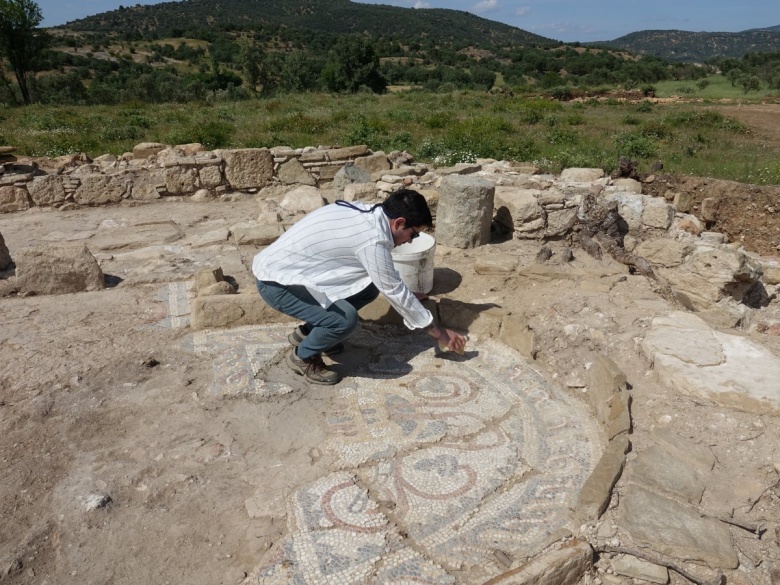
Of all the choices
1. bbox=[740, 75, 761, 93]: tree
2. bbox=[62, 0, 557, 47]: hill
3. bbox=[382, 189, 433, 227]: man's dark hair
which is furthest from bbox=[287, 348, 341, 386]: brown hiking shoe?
bbox=[62, 0, 557, 47]: hill

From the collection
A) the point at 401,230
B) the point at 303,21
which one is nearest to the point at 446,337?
the point at 401,230

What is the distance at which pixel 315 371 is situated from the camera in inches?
147

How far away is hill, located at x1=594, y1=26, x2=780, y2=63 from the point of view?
11244 centimetres

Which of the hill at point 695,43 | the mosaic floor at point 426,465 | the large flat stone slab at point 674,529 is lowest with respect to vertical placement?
the mosaic floor at point 426,465

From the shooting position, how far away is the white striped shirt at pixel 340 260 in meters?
3.29

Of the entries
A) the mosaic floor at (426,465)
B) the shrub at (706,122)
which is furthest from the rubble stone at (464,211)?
the shrub at (706,122)

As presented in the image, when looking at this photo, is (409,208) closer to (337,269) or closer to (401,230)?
(401,230)

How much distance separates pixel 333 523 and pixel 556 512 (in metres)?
1.11

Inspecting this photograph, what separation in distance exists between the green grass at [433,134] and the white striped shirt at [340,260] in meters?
6.37

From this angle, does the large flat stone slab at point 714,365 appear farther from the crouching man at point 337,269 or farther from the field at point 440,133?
the field at point 440,133

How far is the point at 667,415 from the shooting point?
10.6 feet

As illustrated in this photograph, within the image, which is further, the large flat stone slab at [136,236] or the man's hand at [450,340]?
the large flat stone slab at [136,236]

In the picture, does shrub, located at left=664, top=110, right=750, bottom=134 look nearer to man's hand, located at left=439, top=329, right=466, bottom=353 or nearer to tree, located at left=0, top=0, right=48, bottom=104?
man's hand, located at left=439, top=329, right=466, bottom=353

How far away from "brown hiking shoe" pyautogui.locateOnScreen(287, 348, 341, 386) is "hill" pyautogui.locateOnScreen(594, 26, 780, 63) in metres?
122
